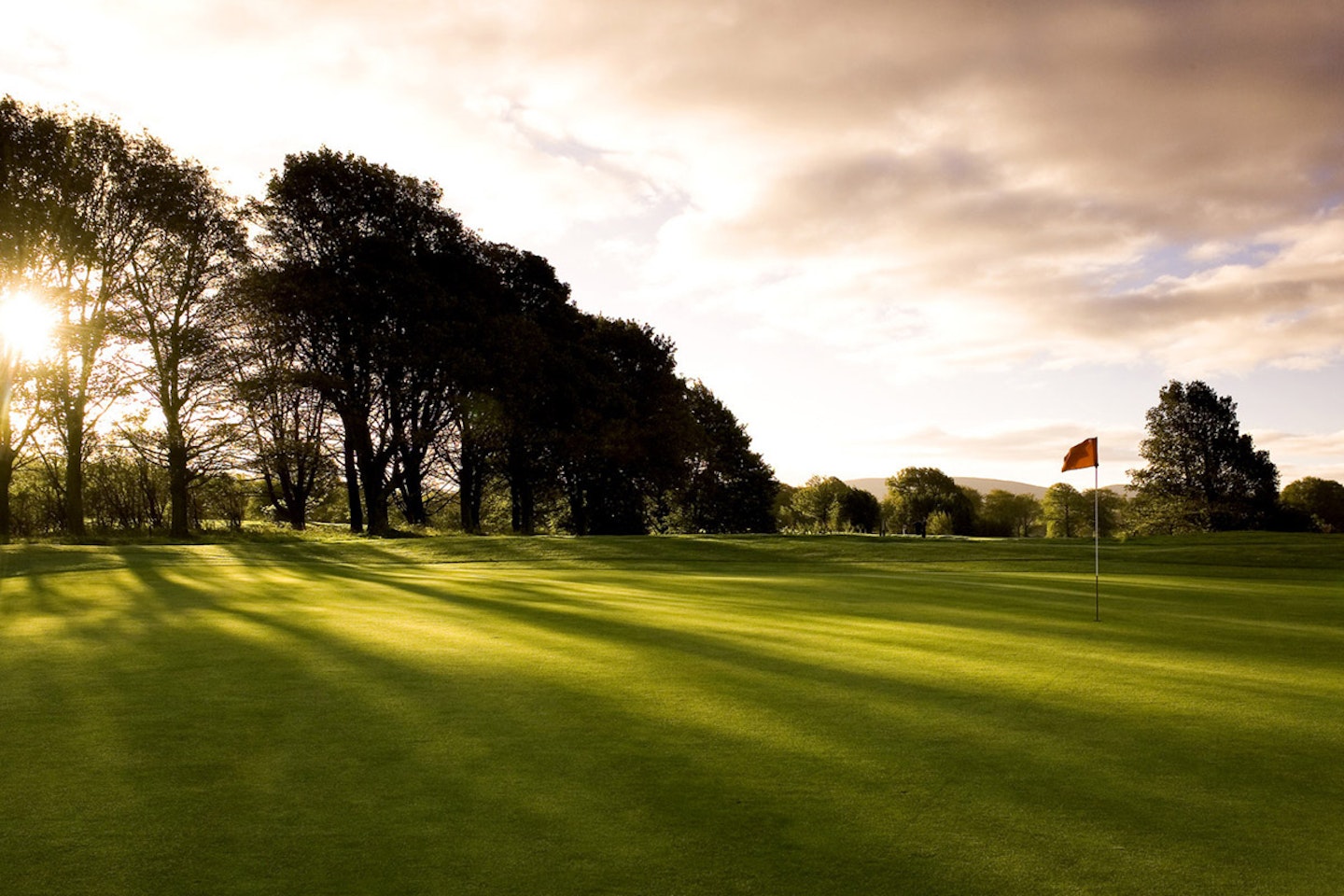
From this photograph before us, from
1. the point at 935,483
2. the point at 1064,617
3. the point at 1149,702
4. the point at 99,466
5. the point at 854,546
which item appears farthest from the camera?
the point at 935,483

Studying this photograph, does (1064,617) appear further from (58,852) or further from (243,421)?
(243,421)

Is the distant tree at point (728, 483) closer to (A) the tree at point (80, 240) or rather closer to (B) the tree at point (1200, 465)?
(B) the tree at point (1200, 465)

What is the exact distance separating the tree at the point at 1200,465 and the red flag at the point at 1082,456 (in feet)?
171

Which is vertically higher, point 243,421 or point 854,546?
point 243,421

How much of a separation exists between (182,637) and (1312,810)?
934 centimetres

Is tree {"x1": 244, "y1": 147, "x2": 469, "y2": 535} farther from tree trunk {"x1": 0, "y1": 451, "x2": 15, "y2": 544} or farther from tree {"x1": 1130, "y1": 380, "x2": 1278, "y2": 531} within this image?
tree {"x1": 1130, "y1": 380, "x2": 1278, "y2": 531}

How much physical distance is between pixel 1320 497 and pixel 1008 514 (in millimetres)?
43878

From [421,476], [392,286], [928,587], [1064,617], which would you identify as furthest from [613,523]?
[1064,617]

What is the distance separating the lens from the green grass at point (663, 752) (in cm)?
333

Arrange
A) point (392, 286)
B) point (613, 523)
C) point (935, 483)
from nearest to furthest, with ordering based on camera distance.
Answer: point (392, 286) → point (613, 523) → point (935, 483)

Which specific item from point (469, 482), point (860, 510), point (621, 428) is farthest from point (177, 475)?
point (860, 510)

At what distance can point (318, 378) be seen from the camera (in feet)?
108

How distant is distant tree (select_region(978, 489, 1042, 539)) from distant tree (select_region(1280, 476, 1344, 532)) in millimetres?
32085

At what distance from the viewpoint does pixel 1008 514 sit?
127m
